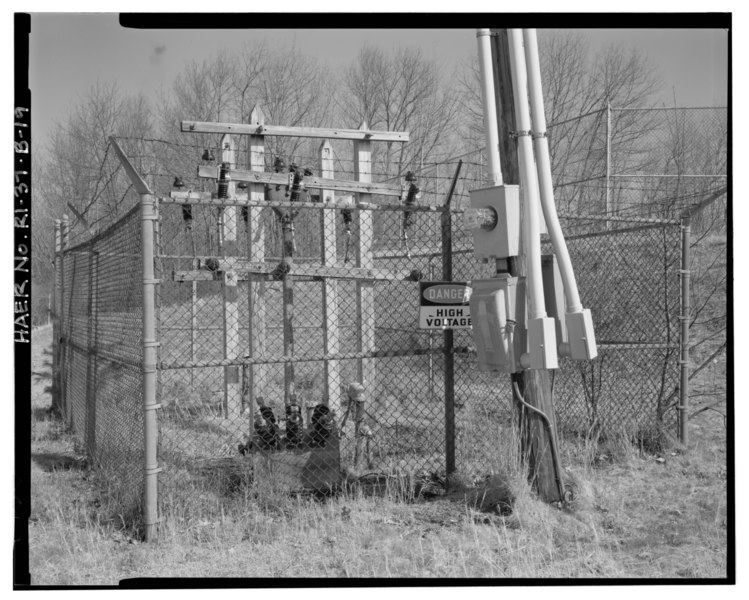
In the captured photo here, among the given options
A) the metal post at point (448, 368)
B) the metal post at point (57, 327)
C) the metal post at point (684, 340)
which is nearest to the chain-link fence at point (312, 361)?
the metal post at point (448, 368)

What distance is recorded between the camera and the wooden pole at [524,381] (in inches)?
209

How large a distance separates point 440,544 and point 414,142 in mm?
12076

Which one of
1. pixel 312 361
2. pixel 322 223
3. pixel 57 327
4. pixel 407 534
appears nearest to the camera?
pixel 407 534

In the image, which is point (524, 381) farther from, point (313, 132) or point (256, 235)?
point (256, 235)

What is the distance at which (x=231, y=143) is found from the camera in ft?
32.0

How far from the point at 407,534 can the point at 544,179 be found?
2.48 metres

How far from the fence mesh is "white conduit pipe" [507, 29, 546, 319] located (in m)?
2.62

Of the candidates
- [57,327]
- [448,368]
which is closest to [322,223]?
[448,368]

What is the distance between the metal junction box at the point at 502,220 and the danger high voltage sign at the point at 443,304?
760 mm

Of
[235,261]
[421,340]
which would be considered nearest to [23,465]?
[235,261]

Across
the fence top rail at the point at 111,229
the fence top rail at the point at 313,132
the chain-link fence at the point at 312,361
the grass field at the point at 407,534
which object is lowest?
the grass field at the point at 407,534

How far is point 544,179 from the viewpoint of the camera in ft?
16.9

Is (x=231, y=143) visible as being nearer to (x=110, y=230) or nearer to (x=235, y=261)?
(x=235, y=261)

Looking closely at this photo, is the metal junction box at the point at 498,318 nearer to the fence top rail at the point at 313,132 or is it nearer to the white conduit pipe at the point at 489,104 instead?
the white conduit pipe at the point at 489,104
